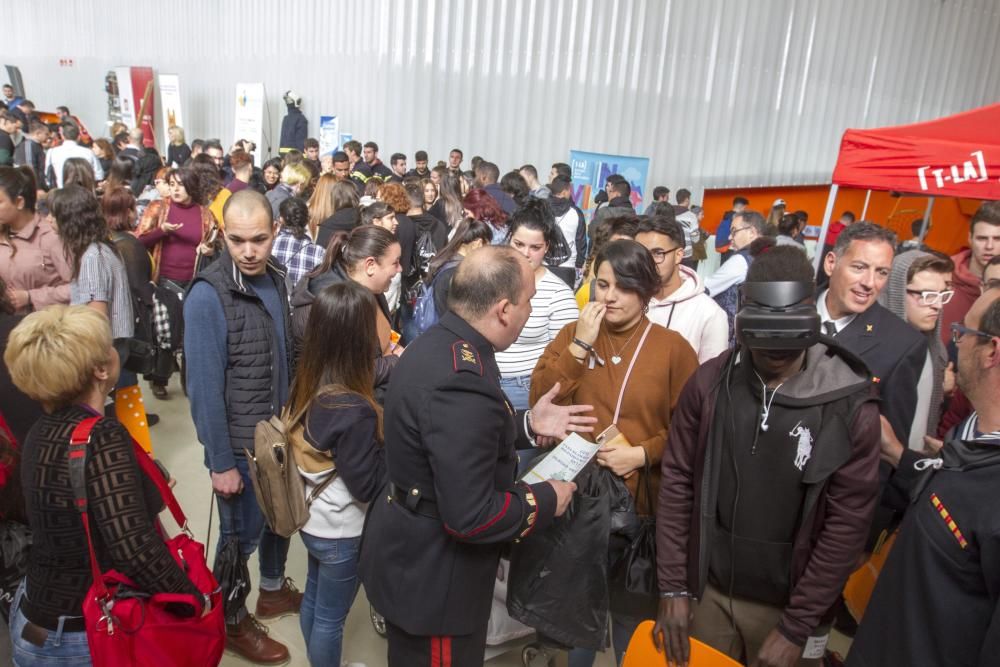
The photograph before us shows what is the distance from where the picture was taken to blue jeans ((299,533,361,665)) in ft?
7.56

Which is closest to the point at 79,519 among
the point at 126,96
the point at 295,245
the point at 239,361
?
the point at 239,361

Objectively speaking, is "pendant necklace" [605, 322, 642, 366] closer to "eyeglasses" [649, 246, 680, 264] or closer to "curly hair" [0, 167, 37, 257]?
"eyeglasses" [649, 246, 680, 264]

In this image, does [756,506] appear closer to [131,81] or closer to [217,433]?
[217,433]

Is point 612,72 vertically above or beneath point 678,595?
above

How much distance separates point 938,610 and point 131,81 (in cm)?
1848

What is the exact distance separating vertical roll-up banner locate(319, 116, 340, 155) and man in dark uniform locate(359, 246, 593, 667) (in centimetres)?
991

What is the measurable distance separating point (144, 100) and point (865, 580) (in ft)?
55.5

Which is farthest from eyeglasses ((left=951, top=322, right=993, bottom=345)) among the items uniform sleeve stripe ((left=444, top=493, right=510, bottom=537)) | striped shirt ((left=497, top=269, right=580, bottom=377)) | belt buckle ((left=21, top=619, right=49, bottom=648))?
belt buckle ((left=21, top=619, right=49, bottom=648))

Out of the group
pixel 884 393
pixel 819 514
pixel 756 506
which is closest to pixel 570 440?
pixel 756 506

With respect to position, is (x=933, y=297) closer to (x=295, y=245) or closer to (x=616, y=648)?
(x=616, y=648)

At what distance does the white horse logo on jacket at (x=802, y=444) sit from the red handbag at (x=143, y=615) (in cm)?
168

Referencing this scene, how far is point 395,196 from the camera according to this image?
209 inches

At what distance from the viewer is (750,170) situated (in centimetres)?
1203

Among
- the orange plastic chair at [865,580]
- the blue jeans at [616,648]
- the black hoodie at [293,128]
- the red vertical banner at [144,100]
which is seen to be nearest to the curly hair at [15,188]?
the blue jeans at [616,648]
